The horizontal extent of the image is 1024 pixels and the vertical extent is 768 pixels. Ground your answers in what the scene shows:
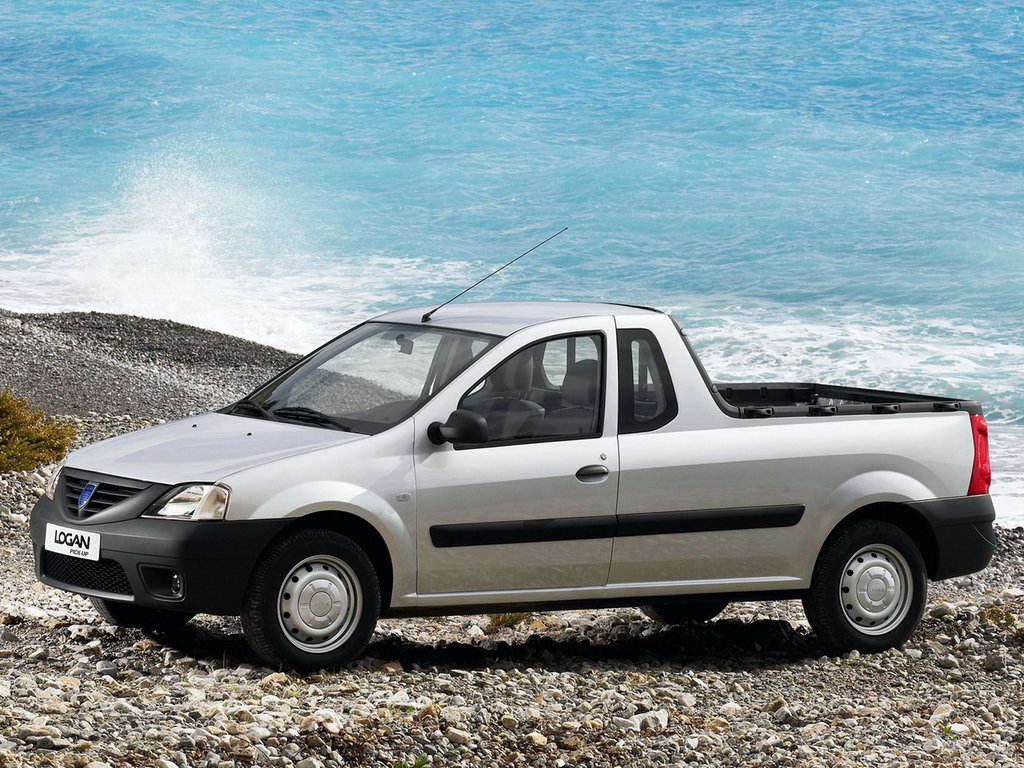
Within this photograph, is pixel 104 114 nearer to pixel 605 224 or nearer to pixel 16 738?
pixel 605 224

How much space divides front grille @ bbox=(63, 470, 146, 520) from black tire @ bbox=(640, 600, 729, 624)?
3401 mm

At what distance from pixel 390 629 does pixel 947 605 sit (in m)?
3.40

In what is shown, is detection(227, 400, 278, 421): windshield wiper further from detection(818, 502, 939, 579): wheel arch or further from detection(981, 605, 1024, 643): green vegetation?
detection(981, 605, 1024, 643): green vegetation

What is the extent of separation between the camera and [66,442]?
12.1m

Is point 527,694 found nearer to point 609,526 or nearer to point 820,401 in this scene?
point 609,526

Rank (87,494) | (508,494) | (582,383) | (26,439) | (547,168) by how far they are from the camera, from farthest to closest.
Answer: (547,168), (26,439), (582,383), (508,494), (87,494)

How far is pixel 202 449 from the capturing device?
6008 mm

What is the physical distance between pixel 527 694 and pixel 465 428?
3.99ft

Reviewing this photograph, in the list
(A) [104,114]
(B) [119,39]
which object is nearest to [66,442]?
(A) [104,114]

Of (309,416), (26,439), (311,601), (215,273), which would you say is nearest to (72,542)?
(311,601)

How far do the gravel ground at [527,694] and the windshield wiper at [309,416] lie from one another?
43.4 inches

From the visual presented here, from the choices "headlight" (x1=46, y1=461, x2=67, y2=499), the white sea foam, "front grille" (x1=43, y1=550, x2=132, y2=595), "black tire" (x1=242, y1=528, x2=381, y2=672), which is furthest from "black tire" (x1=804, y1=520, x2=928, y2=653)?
the white sea foam

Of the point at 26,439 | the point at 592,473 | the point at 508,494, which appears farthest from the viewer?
the point at 26,439

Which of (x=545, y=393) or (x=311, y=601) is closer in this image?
(x=311, y=601)
